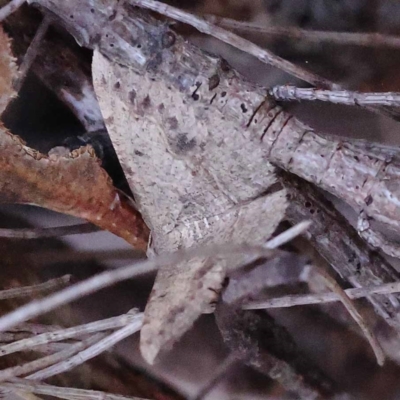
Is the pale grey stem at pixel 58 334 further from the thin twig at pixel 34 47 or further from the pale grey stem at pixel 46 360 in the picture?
the thin twig at pixel 34 47

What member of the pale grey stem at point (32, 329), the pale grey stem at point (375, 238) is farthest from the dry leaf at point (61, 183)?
the pale grey stem at point (375, 238)

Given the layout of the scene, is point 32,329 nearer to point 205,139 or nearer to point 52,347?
point 52,347

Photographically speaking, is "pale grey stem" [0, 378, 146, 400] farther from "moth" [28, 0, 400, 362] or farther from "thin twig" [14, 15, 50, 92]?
"thin twig" [14, 15, 50, 92]

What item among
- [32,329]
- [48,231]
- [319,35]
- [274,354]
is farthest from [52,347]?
[319,35]

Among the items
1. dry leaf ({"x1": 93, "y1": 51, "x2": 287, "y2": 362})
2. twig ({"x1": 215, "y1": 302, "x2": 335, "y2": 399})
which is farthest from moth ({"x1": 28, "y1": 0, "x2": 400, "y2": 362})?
twig ({"x1": 215, "y1": 302, "x2": 335, "y2": 399})

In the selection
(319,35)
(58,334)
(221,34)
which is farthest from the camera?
(319,35)

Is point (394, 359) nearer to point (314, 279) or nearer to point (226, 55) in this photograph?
point (314, 279)
